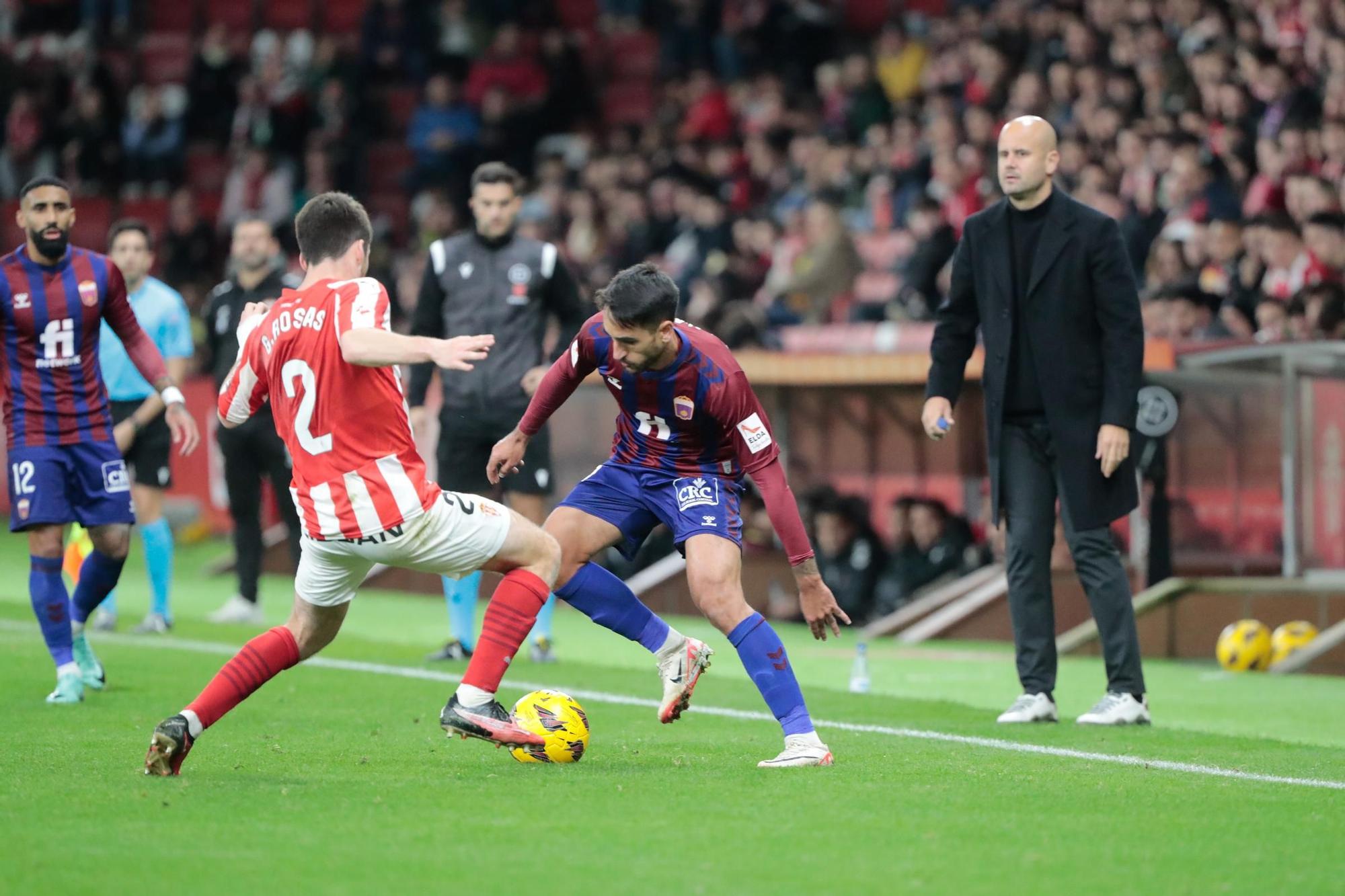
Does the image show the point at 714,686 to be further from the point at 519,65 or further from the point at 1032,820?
the point at 519,65

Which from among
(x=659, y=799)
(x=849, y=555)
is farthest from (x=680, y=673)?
(x=849, y=555)

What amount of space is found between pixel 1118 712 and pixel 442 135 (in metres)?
16.5

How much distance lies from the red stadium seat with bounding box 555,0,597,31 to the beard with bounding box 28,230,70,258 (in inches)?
705

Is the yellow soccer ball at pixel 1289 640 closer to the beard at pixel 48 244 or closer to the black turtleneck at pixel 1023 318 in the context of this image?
the black turtleneck at pixel 1023 318

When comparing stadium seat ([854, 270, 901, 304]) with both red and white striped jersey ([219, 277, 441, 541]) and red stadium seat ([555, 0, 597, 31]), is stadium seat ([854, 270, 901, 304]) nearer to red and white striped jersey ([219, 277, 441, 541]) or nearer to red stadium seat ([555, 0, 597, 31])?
red stadium seat ([555, 0, 597, 31])

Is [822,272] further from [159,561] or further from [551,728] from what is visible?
[551,728]

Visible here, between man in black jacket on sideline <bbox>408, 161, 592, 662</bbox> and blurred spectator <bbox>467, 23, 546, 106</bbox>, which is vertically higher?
blurred spectator <bbox>467, 23, 546, 106</bbox>

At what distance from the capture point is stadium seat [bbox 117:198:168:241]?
938 inches

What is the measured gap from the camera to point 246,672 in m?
6.13

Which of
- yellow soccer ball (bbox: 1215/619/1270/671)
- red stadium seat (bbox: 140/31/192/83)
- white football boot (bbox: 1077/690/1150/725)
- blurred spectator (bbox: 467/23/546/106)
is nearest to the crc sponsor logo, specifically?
white football boot (bbox: 1077/690/1150/725)

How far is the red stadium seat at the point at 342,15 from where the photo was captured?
26078 mm

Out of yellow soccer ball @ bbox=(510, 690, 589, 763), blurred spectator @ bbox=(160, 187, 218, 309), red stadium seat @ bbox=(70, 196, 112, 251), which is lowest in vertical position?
yellow soccer ball @ bbox=(510, 690, 589, 763)

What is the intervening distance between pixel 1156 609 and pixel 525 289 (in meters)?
4.16

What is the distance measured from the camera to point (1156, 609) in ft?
37.3
